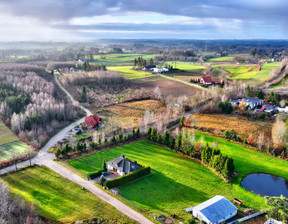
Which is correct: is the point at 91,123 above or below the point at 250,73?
below

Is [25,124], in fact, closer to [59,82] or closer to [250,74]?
[59,82]

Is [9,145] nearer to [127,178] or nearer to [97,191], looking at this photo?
[97,191]

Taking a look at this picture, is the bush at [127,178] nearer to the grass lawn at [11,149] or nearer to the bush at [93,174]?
the bush at [93,174]

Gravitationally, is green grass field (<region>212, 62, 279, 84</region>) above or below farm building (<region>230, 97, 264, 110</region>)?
above

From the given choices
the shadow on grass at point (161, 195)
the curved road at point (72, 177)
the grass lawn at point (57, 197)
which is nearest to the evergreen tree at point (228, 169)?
the shadow on grass at point (161, 195)

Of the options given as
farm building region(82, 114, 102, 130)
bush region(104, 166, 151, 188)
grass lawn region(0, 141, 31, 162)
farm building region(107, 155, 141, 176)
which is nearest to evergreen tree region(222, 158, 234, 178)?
bush region(104, 166, 151, 188)

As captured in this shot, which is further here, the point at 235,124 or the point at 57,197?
the point at 235,124

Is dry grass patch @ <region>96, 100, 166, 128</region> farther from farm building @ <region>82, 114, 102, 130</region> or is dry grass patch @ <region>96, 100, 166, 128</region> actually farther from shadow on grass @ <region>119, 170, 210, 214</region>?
shadow on grass @ <region>119, 170, 210, 214</region>

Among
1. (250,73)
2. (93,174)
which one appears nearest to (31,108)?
(93,174)
